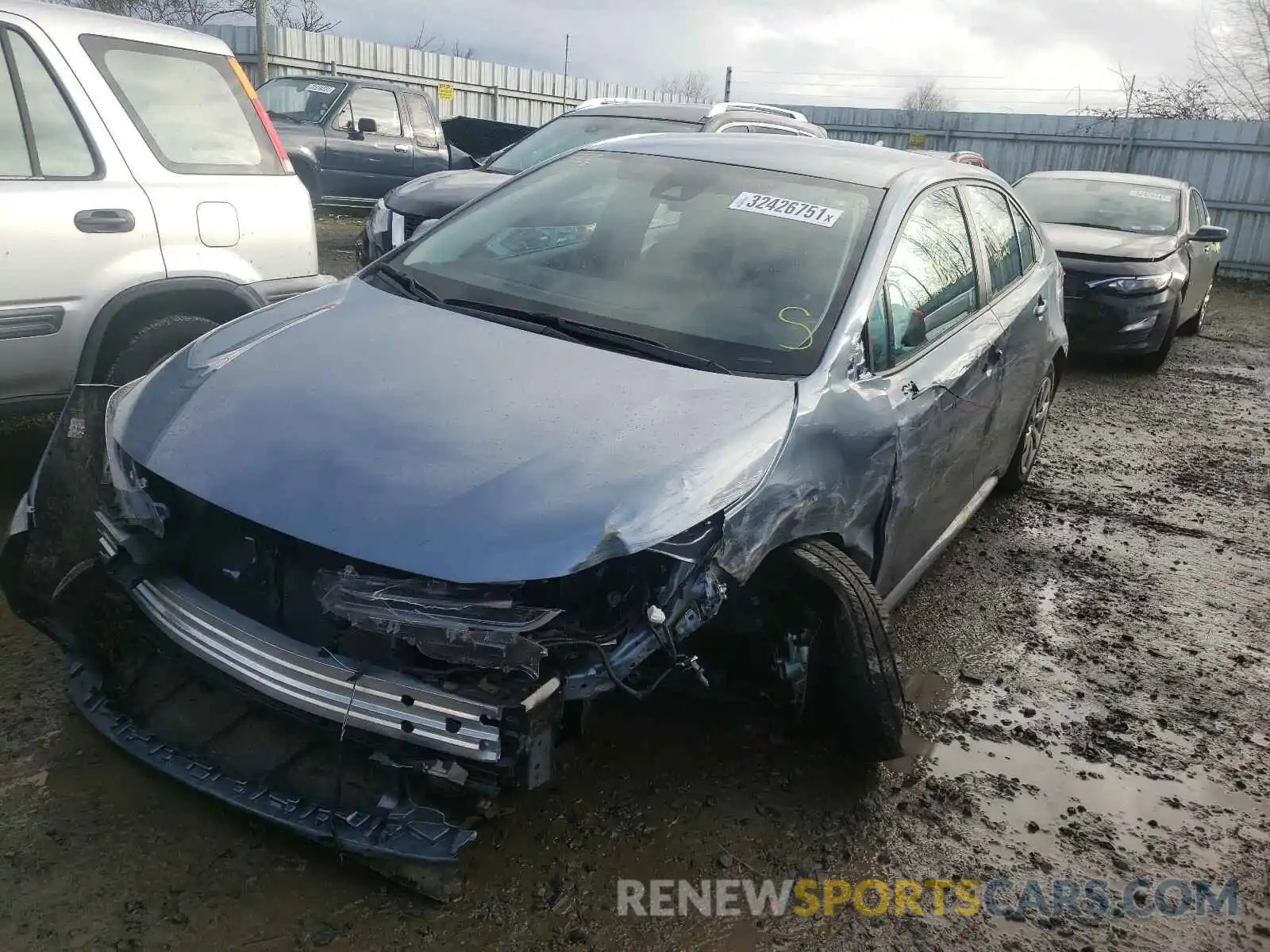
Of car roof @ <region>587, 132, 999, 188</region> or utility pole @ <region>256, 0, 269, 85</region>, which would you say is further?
utility pole @ <region>256, 0, 269, 85</region>

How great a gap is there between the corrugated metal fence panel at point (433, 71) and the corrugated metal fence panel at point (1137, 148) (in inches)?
259

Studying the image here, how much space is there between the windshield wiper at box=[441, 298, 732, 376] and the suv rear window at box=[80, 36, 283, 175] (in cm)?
183

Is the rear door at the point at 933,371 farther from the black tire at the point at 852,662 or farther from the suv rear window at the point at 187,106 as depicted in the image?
the suv rear window at the point at 187,106

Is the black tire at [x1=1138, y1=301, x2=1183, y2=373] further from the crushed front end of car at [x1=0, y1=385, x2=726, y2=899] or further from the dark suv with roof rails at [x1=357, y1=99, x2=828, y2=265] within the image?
the crushed front end of car at [x1=0, y1=385, x2=726, y2=899]

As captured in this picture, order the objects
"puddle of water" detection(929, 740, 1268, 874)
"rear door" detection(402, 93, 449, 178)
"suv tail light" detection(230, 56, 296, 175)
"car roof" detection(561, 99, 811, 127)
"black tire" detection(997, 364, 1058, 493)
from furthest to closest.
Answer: "rear door" detection(402, 93, 449, 178)
"car roof" detection(561, 99, 811, 127)
"black tire" detection(997, 364, 1058, 493)
"suv tail light" detection(230, 56, 296, 175)
"puddle of water" detection(929, 740, 1268, 874)

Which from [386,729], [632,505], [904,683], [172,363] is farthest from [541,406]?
Answer: [904,683]

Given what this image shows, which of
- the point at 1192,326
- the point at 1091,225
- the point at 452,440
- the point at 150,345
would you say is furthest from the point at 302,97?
the point at 452,440

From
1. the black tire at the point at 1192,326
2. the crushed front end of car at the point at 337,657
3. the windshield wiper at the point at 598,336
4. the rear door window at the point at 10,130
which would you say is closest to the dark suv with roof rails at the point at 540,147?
the rear door window at the point at 10,130

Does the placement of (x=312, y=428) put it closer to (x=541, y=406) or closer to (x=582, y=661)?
(x=541, y=406)

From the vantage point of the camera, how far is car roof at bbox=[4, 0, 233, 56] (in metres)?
3.81

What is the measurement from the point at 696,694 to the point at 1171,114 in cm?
2382

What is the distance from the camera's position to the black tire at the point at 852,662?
2.57 metres

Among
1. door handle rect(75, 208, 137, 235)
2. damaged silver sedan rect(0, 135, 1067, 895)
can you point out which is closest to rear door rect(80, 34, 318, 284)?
door handle rect(75, 208, 137, 235)

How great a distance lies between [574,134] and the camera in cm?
796
